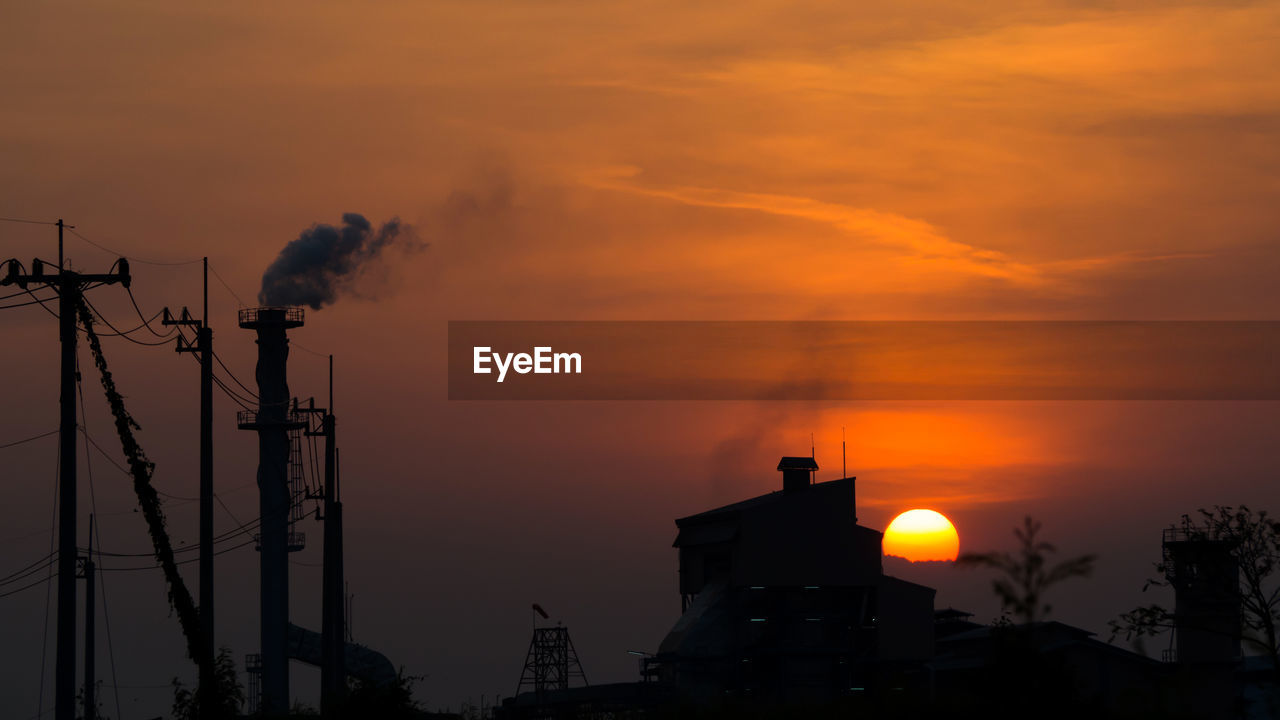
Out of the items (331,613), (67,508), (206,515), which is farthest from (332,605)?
(67,508)

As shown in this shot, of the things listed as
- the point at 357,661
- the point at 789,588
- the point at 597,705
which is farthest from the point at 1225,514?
the point at 357,661

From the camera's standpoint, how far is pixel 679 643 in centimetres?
7619

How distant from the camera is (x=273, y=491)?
92.8 meters

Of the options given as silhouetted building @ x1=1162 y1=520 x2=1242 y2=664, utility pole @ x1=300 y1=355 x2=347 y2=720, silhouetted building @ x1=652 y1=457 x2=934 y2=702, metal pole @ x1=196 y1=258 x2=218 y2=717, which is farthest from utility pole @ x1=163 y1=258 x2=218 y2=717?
silhouetted building @ x1=1162 y1=520 x2=1242 y2=664

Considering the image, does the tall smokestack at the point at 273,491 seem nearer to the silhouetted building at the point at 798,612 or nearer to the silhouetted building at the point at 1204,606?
the silhouetted building at the point at 798,612

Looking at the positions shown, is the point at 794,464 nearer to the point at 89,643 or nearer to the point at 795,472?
the point at 795,472

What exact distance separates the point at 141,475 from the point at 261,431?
5120 cm

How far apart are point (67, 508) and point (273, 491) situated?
190ft

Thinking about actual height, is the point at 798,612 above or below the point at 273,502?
below

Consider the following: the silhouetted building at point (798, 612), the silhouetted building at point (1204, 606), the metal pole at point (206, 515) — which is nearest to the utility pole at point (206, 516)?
the metal pole at point (206, 515)

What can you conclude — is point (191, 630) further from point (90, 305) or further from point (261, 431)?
point (261, 431)

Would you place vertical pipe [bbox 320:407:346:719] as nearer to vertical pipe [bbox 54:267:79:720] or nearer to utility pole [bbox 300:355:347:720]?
utility pole [bbox 300:355:347:720]

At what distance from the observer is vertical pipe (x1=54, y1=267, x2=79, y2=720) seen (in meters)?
35.7

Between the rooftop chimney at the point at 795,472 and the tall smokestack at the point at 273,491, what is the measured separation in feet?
104
